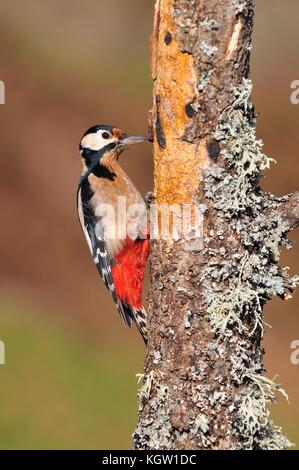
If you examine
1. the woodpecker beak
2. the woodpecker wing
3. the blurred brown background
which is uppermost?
the blurred brown background

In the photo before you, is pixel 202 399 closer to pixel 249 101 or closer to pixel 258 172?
pixel 258 172

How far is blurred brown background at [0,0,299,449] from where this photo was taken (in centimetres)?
966

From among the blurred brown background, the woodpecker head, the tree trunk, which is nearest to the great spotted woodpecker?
the woodpecker head

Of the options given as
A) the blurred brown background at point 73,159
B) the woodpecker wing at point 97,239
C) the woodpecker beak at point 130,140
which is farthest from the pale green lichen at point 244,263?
the blurred brown background at point 73,159

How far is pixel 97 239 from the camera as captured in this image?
16.5 ft

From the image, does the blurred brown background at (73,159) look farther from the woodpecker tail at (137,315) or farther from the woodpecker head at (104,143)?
the woodpecker head at (104,143)

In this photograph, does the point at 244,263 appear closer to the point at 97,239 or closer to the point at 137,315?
the point at 137,315

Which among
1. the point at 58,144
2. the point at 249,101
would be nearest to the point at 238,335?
the point at 249,101

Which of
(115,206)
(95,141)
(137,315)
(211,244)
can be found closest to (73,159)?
(95,141)

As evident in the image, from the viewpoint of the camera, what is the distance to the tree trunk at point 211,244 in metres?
3.46

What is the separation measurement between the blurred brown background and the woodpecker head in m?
4.30

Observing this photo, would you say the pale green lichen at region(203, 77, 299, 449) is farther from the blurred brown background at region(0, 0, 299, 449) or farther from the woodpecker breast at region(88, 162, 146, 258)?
the blurred brown background at region(0, 0, 299, 449)

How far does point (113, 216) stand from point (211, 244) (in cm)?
148

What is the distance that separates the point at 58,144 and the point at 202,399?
7.28m
